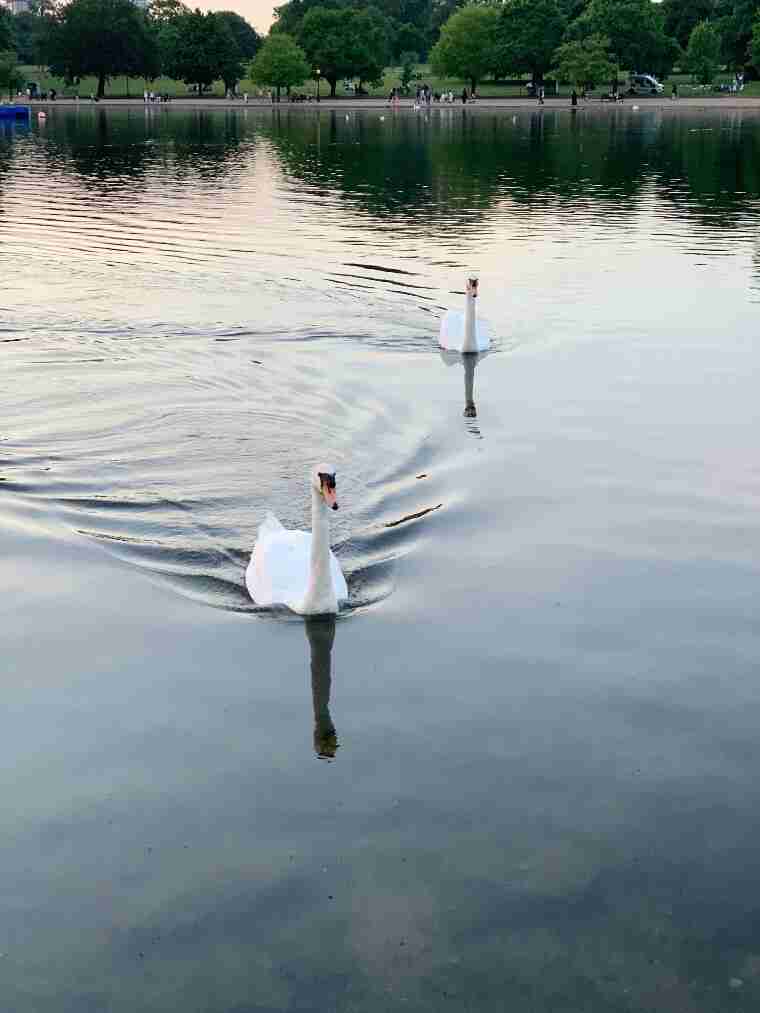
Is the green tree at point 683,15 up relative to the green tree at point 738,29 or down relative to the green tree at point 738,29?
up

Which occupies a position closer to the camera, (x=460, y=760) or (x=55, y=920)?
(x=55, y=920)

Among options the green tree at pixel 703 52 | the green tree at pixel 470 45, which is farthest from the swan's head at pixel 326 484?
the green tree at pixel 470 45

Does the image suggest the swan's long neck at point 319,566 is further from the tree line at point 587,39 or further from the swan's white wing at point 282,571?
the tree line at point 587,39

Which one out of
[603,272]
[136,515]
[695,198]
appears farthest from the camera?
[695,198]

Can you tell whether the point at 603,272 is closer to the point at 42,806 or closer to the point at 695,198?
the point at 695,198

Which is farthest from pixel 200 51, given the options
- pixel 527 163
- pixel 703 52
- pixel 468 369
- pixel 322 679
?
pixel 322 679

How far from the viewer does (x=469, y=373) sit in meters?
23.1

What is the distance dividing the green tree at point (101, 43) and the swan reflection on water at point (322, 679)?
585 ft

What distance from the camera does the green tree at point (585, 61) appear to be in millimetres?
149250

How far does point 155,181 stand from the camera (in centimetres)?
6006

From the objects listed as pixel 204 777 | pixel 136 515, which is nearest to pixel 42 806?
pixel 204 777

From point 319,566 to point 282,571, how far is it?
690 millimetres

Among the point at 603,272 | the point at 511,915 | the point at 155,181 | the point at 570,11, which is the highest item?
the point at 570,11

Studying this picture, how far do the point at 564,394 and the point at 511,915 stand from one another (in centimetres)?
1420
